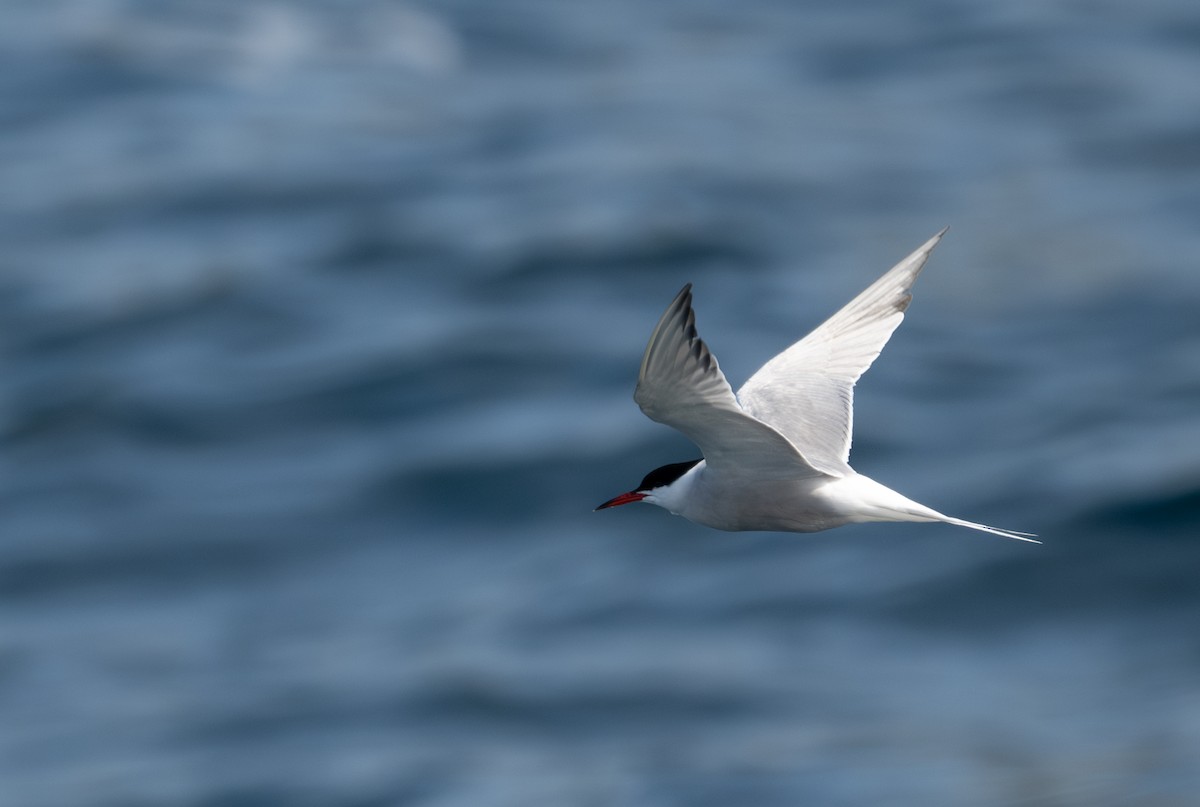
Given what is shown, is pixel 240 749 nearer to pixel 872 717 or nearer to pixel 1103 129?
pixel 872 717

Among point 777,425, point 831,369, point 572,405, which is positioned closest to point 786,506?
point 777,425

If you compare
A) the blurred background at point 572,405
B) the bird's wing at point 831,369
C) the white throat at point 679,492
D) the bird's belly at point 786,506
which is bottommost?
the bird's belly at point 786,506

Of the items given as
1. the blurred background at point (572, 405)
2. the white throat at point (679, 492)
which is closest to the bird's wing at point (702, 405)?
the white throat at point (679, 492)

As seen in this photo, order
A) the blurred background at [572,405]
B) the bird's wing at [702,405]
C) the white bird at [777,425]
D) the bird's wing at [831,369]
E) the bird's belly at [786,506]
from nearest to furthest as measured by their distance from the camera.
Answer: the bird's wing at [702,405], the white bird at [777,425], the bird's belly at [786,506], the bird's wing at [831,369], the blurred background at [572,405]

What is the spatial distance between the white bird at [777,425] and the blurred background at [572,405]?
13.5 m

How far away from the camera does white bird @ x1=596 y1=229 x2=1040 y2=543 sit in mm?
6988

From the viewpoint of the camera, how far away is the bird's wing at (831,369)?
29.3ft

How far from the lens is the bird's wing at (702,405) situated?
22.2 feet

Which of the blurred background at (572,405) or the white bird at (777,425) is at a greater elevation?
the blurred background at (572,405)

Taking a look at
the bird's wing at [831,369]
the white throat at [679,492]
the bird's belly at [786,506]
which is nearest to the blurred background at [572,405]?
the bird's wing at [831,369]

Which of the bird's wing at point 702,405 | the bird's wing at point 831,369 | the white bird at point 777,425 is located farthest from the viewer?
the bird's wing at point 831,369

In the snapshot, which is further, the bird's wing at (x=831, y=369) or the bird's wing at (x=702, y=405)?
the bird's wing at (x=831, y=369)

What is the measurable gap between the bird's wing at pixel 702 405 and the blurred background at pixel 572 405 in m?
15.0

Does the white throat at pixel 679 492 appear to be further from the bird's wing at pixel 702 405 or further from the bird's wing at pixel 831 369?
the bird's wing at pixel 831 369
